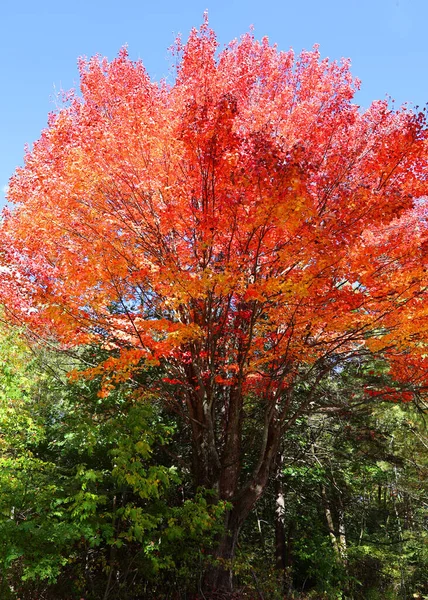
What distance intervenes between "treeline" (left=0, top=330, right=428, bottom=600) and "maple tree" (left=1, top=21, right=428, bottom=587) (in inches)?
36.2

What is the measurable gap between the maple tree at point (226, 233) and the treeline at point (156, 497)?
36.2 inches

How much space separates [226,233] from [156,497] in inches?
167

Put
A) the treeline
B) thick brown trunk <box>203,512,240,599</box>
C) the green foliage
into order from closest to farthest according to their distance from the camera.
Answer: the green foliage, the treeline, thick brown trunk <box>203,512,240,599</box>

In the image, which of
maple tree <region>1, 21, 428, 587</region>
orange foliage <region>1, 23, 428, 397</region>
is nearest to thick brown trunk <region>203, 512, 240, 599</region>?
maple tree <region>1, 21, 428, 587</region>

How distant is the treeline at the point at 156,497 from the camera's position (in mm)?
5859

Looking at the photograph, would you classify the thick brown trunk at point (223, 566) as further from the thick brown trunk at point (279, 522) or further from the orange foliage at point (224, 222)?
the thick brown trunk at point (279, 522)

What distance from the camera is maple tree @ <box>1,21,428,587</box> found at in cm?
606

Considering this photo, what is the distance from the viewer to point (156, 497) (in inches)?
252

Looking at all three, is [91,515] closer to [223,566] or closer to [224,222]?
[223,566]

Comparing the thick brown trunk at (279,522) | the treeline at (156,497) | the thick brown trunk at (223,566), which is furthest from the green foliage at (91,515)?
the thick brown trunk at (279,522)

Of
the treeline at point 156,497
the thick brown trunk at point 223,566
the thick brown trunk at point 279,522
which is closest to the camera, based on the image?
the treeline at point 156,497

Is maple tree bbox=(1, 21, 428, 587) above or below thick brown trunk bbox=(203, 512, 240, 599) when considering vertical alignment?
above

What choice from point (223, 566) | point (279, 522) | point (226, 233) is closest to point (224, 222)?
point (226, 233)

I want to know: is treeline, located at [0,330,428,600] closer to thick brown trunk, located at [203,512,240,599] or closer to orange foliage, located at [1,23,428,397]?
thick brown trunk, located at [203,512,240,599]
